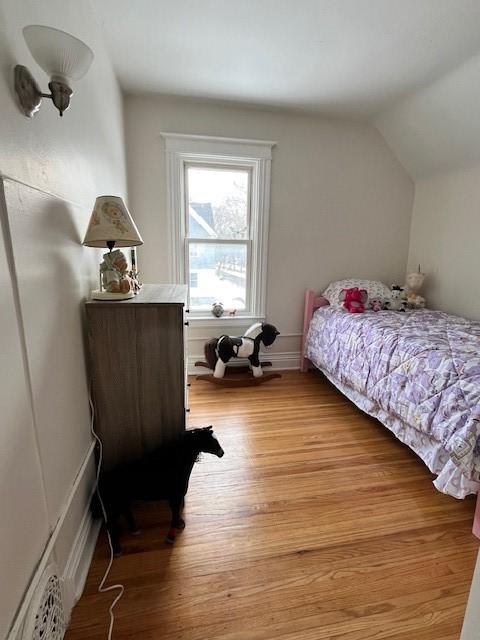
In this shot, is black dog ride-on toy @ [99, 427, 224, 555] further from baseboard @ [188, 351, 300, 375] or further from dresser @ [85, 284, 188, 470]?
baseboard @ [188, 351, 300, 375]

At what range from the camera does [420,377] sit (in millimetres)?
1674

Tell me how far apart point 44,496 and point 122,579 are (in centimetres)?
55

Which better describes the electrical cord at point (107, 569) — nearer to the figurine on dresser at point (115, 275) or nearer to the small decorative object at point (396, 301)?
the figurine on dresser at point (115, 275)

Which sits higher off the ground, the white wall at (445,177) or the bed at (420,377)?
the white wall at (445,177)

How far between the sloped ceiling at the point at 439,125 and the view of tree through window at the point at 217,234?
1.44 metres

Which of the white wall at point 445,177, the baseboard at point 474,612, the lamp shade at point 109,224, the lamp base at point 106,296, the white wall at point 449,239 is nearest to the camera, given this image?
the baseboard at point 474,612

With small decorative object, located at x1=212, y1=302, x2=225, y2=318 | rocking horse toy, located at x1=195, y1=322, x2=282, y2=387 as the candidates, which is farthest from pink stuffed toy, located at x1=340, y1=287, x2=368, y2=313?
small decorative object, located at x1=212, y1=302, x2=225, y2=318

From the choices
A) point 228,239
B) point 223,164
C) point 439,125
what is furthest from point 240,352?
point 439,125

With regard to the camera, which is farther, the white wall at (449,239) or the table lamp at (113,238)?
the white wall at (449,239)

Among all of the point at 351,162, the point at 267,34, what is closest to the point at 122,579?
the point at 267,34

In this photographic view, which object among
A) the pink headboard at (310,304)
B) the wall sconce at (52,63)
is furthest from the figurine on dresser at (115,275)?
the pink headboard at (310,304)

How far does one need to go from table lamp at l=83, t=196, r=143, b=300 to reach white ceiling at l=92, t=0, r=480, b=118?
121 centimetres

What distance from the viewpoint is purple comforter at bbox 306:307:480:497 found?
1385mm

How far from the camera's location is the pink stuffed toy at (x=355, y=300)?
2.73 metres
